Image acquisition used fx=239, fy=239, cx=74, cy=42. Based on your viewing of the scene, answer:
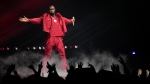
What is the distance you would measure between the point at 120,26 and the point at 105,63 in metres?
1.78

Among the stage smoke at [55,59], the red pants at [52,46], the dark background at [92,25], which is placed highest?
the dark background at [92,25]

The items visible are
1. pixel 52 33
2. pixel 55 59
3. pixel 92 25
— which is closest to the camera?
pixel 52 33

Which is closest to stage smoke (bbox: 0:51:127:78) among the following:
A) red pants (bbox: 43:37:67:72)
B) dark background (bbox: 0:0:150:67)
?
dark background (bbox: 0:0:150:67)

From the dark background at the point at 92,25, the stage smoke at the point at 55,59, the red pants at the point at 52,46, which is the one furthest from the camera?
the dark background at the point at 92,25

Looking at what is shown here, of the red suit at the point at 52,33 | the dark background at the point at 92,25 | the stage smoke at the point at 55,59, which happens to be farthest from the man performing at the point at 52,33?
the dark background at the point at 92,25

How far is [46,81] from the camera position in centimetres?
248

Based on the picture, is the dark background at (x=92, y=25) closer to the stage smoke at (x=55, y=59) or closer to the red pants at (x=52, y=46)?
the stage smoke at (x=55, y=59)

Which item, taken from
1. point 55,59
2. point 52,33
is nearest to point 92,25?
point 55,59

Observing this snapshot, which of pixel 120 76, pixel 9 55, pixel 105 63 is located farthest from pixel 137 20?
pixel 120 76

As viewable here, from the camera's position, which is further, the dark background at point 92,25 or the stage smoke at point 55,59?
the dark background at point 92,25

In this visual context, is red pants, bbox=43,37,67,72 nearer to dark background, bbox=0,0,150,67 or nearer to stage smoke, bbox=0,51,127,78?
stage smoke, bbox=0,51,127,78

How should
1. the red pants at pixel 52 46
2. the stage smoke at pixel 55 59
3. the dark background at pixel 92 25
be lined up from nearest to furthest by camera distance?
the red pants at pixel 52 46
the stage smoke at pixel 55 59
the dark background at pixel 92 25

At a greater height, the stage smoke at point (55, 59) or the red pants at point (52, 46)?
the red pants at point (52, 46)

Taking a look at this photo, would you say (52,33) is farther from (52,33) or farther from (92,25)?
(92,25)
